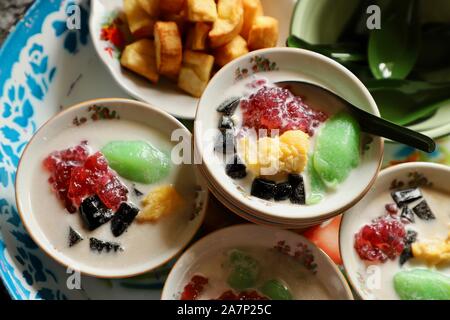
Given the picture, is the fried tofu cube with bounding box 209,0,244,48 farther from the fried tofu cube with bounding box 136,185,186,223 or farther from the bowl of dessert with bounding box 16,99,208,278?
the fried tofu cube with bounding box 136,185,186,223

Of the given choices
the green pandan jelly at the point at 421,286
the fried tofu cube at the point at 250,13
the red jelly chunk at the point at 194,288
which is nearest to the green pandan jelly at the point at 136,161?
the red jelly chunk at the point at 194,288

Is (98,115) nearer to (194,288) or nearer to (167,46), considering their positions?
(167,46)

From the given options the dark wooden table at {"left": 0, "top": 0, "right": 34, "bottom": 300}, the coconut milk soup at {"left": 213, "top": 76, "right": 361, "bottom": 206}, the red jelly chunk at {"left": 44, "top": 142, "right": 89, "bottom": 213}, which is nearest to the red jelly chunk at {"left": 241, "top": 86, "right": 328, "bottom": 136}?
the coconut milk soup at {"left": 213, "top": 76, "right": 361, "bottom": 206}

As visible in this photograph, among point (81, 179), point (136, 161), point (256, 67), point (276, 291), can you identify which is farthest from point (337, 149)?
point (81, 179)

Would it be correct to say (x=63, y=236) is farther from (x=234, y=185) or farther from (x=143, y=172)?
(x=234, y=185)

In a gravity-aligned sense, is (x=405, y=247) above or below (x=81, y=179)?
below

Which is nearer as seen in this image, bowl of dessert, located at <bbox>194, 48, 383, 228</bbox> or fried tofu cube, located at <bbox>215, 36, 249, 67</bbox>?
bowl of dessert, located at <bbox>194, 48, 383, 228</bbox>
